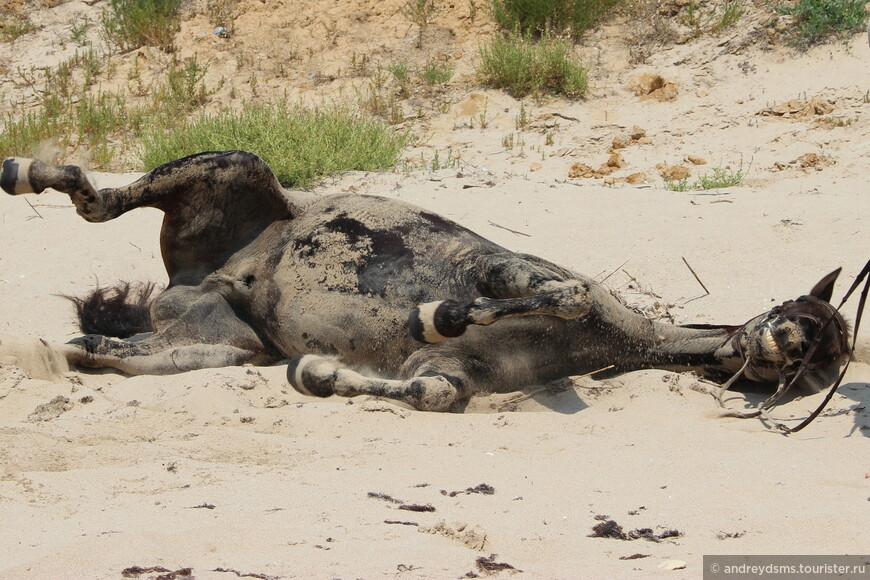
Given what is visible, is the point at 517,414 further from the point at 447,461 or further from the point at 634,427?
the point at 447,461

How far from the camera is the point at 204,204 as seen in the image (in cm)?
515

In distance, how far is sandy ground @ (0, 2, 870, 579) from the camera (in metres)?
2.65

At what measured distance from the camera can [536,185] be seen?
26.6ft

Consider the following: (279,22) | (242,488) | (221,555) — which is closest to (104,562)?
(221,555)

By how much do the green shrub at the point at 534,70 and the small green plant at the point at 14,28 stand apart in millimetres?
5804

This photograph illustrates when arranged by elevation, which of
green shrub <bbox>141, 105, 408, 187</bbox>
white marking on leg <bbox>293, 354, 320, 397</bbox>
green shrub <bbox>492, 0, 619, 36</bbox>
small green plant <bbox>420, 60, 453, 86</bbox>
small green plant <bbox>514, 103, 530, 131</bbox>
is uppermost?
green shrub <bbox>492, 0, 619, 36</bbox>

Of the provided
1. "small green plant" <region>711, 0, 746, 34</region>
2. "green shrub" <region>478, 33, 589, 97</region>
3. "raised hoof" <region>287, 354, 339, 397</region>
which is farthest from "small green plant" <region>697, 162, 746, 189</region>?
"raised hoof" <region>287, 354, 339, 397</region>

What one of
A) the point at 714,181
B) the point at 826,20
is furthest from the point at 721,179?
the point at 826,20

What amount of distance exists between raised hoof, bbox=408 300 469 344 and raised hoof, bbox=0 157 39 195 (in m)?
1.92

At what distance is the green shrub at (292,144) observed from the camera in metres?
8.16

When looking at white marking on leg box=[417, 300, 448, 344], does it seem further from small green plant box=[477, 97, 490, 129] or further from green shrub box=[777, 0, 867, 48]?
Result: green shrub box=[777, 0, 867, 48]

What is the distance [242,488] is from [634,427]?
1677mm

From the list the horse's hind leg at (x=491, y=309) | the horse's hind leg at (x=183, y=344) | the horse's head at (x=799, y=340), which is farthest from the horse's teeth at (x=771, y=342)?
the horse's hind leg at (x=183, y=344)

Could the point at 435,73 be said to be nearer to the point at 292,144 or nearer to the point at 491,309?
the point at 292,144
